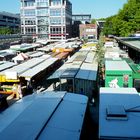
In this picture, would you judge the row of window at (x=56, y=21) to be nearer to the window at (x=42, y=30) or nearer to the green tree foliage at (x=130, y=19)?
the window at (x=42, y=30)

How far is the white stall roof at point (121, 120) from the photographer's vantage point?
7766 millimetres

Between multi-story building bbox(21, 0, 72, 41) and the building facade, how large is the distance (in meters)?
18.8

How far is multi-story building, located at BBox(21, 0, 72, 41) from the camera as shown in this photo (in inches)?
3991

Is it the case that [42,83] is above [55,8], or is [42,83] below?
below

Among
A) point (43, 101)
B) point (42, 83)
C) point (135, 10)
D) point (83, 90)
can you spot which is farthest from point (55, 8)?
point (43, 101)

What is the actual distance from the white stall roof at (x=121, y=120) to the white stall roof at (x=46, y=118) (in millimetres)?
878

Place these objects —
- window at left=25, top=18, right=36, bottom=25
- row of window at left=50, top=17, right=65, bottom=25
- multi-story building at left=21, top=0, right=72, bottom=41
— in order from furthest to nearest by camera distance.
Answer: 1. window at left=25, top=18, right=36, bottom=25
2. row of window at left=50, top=17, right=65, bottom=25
3. multi-story building at left=21, top=0, right=72, bottom=41

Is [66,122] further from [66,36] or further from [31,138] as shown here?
[66,36]

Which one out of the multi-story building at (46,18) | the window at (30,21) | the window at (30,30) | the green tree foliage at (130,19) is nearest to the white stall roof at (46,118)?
the green tree foliage at (130,19)

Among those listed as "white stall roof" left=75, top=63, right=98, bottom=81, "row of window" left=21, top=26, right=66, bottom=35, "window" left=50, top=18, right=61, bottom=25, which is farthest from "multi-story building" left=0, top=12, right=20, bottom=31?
"white stall roof" left=75, top=63, right=98, bottom=81

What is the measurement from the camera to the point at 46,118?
34.1 feet

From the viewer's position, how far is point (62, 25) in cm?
10194

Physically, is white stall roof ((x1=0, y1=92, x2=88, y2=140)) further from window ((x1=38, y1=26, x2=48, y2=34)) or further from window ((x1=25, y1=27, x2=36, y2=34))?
window ((x1=25, y1=27, x2=36, y2=34))

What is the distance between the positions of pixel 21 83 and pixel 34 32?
281 feet
